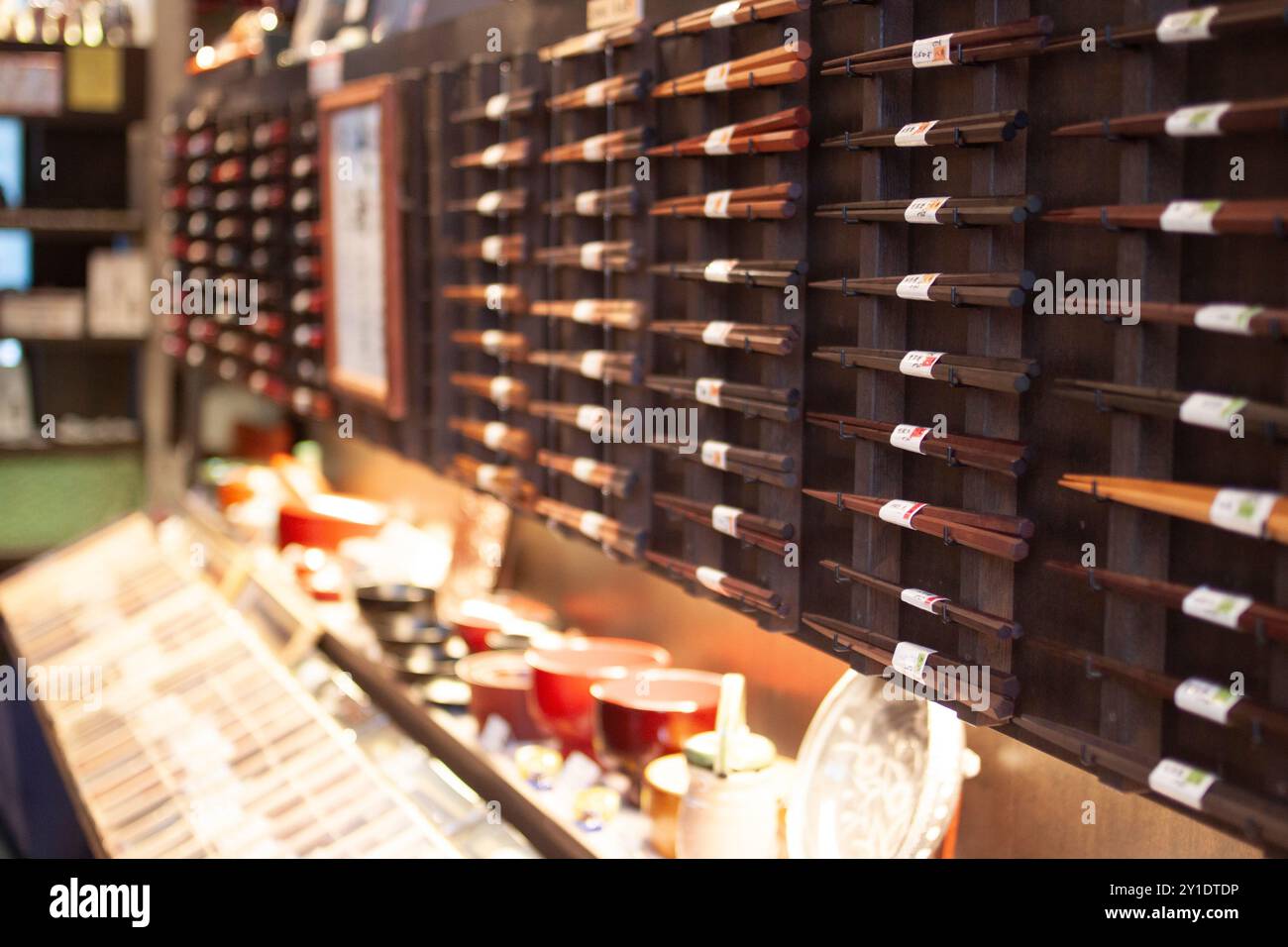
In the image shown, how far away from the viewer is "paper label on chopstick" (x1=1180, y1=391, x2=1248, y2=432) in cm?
124

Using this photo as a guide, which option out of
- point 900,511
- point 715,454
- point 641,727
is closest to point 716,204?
point 715,454

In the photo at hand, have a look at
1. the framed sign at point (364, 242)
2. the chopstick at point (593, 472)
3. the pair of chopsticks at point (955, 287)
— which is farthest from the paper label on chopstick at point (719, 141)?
the framed sign at point (364, 242)

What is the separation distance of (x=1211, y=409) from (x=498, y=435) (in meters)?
1.84

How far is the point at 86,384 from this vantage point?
6770 mm

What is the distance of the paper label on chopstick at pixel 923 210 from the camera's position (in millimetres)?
1596

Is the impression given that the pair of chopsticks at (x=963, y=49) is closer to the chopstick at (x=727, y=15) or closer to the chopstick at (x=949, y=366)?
the chopstick at (x=727, y=15)

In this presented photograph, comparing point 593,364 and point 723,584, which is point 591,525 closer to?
point 593,364

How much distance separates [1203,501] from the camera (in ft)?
4.22

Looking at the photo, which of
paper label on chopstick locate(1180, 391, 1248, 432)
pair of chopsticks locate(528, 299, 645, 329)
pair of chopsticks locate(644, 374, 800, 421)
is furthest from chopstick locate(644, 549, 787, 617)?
paper label on chopstick locate(1180, 391, 1248, 432)

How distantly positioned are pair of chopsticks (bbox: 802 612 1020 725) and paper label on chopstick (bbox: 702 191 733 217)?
548 millimetres

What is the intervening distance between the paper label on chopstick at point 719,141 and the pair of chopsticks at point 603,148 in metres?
0.23

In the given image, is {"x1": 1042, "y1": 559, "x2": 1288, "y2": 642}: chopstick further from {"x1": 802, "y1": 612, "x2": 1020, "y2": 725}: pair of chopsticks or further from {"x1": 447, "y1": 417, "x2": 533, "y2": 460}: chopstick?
{"x1": 447, "y1": 417, "x2": 533, "y2": 460}: chopstick
